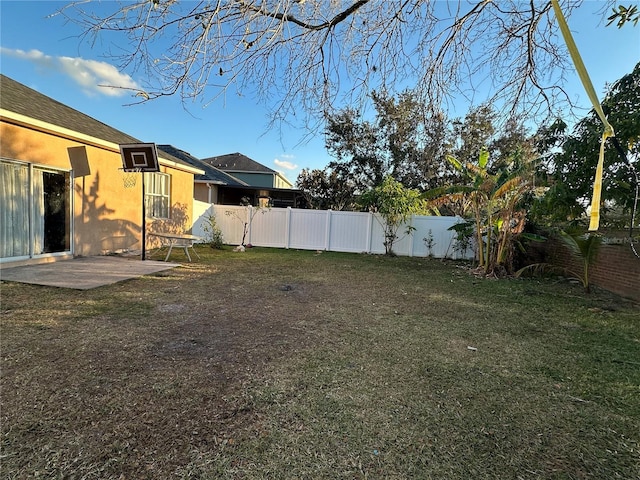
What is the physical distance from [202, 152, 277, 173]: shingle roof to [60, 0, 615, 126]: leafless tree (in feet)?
86.2

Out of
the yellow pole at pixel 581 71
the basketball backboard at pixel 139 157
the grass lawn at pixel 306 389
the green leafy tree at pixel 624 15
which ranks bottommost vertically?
the grass lawn at pixel 306 389

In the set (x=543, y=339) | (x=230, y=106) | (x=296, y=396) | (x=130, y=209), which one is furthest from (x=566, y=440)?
(x=130, y=209)

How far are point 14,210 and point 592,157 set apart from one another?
34.4 ft

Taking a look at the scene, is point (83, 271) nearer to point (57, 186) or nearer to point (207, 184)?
point (57, 186)

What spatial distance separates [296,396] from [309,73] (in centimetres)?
343

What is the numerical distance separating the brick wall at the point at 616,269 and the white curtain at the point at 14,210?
11892 millimetres

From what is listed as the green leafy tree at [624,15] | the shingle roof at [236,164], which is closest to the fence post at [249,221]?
the green leafy tree at [624,15]

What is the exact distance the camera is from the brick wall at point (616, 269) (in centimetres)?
643

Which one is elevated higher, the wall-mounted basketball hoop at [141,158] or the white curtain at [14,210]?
the wall-mounted basketball hoop at [141,158]

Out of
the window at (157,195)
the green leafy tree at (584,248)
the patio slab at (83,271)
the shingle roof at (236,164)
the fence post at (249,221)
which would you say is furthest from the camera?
the shingle roof at (236,164)

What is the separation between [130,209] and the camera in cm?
Answer: 962

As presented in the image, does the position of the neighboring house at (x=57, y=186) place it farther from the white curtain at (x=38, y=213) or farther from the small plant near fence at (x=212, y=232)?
the small plant near fence at (x=212, y=232)

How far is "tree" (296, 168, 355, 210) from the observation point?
19.0 metres

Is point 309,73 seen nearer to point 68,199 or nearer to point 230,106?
point 230,106
